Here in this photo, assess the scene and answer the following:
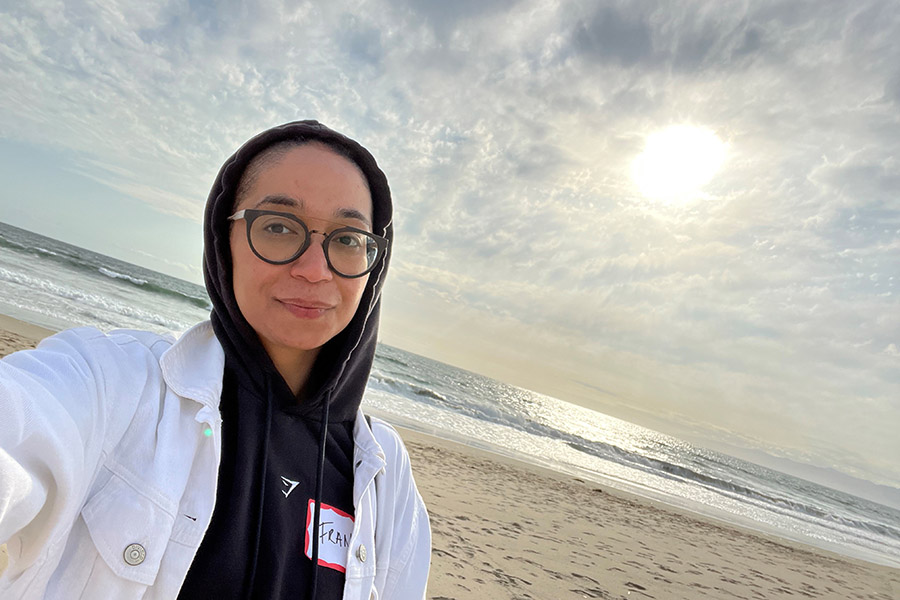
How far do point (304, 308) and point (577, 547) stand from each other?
254 inches

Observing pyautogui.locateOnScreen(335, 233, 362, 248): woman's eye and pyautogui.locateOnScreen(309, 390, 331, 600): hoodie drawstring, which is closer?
pyautogui.locateOnScreen(309, 390, 331, 600): hoodie drawstring

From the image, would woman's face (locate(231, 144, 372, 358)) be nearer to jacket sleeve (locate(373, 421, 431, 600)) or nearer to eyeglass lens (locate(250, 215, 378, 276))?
eyeglass lens (locate(250, 215, 378, 276))

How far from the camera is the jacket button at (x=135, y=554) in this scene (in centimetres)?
99

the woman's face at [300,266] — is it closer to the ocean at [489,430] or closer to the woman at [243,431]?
the woman at [243,431]

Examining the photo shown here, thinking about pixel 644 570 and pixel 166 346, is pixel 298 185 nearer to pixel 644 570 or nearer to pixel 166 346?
pixel 166 346

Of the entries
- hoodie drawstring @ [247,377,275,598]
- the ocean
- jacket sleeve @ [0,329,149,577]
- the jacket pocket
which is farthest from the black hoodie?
the ocean

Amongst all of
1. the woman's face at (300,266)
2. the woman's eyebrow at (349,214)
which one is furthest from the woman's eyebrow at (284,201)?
the woman's eyebrow at (349,214)

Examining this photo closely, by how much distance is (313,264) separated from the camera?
1.39 metres

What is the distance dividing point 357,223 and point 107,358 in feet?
2.37

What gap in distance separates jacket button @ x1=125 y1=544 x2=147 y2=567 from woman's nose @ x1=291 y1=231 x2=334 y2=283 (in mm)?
710

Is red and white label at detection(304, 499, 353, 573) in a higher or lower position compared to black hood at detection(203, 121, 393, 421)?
lower

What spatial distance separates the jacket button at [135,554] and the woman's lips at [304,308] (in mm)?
630

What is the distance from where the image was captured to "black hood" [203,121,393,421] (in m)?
1.42

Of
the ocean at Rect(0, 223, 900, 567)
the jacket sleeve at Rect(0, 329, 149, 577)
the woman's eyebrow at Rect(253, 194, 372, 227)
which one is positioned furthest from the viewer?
the ocean at Rect(0, 223, 900, 567)
